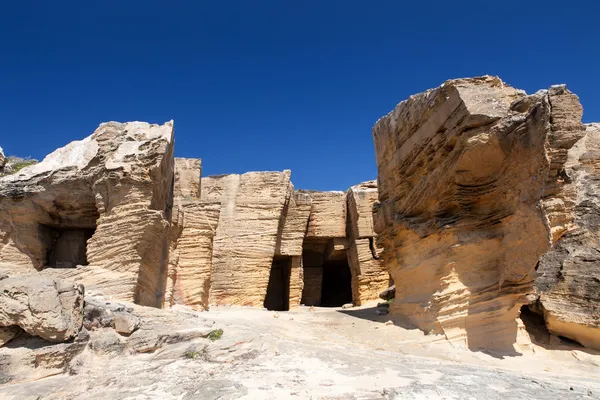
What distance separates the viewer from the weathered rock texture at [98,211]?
246 inches

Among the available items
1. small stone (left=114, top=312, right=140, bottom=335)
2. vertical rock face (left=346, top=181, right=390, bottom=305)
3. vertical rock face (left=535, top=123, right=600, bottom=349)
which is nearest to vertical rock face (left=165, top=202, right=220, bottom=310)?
small stone (left=114, top=312, right=140, bottom=335)

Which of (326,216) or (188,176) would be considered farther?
(326,216)

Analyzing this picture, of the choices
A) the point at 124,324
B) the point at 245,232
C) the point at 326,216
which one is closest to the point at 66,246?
the point at 124,324

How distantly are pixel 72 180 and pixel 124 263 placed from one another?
1.69 metres

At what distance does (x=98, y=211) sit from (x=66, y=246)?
3.68 ft

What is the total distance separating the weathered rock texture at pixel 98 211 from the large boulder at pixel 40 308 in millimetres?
1775

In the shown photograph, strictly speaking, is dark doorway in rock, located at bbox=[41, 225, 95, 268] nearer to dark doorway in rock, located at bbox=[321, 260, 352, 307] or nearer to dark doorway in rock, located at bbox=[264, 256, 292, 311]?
dark doorway in rock, located at bbox=[264, 256, 292, 311]

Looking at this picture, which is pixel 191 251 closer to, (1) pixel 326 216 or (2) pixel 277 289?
(1) pixel 326 216

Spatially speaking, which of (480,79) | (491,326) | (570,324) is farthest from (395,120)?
(570,324)

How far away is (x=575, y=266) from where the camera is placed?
8.30 metres

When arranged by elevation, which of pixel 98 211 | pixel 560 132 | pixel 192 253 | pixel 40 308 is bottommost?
pixel 40 308

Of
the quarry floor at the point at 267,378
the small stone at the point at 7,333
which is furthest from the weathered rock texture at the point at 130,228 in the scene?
the quarry floor at the point at 267,378

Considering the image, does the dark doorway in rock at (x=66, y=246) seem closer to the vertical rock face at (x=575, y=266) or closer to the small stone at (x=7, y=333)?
the small stone at (x=7, y=333)

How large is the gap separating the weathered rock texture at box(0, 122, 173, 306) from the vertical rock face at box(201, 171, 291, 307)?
209 inches
